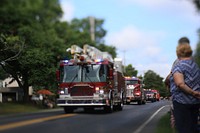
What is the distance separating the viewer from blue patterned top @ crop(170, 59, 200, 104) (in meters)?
5.77

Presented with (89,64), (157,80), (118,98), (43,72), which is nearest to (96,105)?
(89,64)

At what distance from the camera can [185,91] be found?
572 cm

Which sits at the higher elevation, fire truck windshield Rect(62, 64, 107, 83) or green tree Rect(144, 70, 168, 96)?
green tree Rect(144, 70, 168, 96)

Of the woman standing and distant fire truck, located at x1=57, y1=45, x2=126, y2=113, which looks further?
distant fire truck, located at x1=57, y1=45, x2=126, y2=113

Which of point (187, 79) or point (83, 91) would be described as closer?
point (187, 79)

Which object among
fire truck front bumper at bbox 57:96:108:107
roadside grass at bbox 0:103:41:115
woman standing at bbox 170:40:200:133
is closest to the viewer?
woman standing at bbox 170:40:200:133

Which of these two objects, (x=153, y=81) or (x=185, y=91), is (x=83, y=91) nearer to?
(x=185, y=91)

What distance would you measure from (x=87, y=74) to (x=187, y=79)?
52.2ft

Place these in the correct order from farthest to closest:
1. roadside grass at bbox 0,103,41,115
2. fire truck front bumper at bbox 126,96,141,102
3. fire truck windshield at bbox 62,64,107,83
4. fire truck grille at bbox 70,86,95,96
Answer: fire truck front bumper at bbox 126,96,141,102
roadside grass at bbox 0,103,41,115
fire truck windshield at bbox 62,64,107,83
fire truck grille at bbox 70,86,95,96

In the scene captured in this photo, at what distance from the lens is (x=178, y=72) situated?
5.84 m

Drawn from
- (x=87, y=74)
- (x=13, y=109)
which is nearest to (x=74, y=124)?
(x=87, y=74)

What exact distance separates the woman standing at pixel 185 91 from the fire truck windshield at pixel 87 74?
51.2 ft

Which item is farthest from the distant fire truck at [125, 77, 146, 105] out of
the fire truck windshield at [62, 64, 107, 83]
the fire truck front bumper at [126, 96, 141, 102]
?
the fire truck windshield at [62, 64, 107, 83]

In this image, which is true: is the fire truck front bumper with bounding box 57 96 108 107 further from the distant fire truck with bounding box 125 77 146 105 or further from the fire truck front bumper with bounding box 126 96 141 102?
the distant fire truck with bounding box 125 77 146 105
